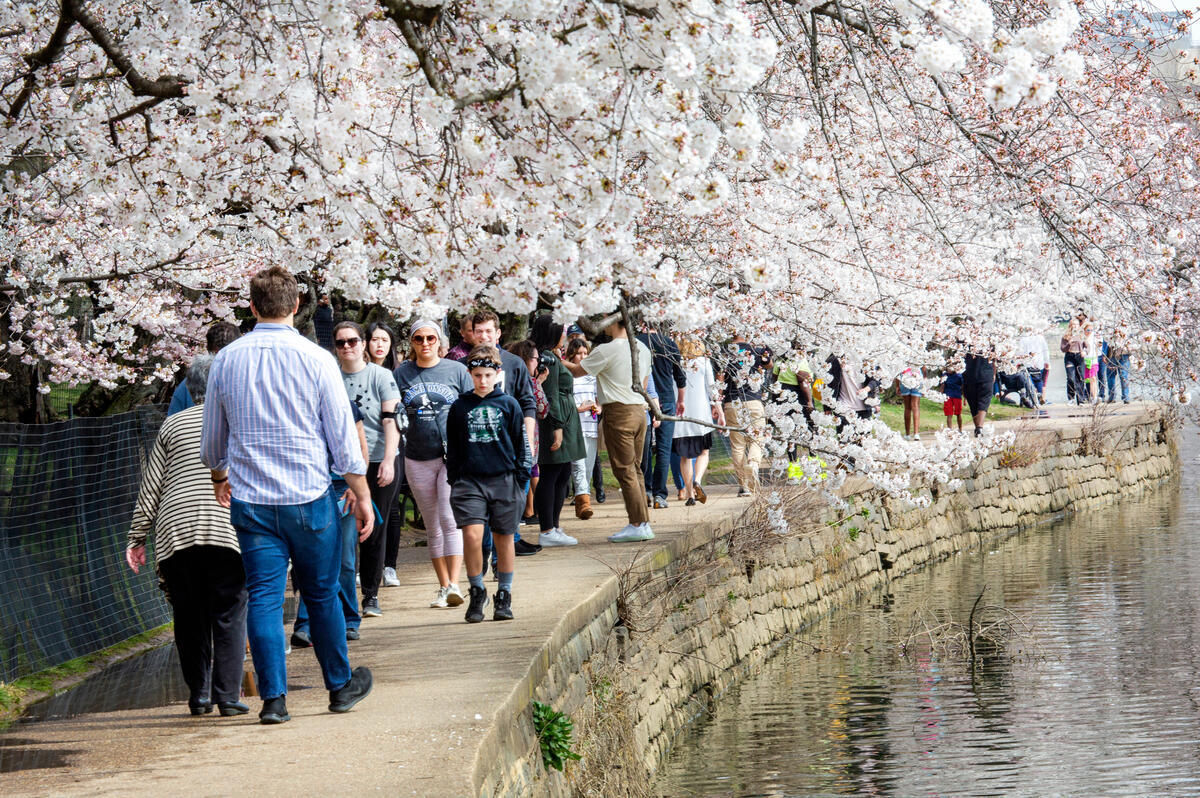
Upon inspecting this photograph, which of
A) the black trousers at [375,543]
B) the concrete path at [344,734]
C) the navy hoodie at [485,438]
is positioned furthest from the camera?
the black trousers at [375,543]

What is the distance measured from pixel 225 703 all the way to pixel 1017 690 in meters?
6.09

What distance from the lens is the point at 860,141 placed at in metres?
9.32

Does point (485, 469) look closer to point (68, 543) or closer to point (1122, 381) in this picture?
point (68, 543)

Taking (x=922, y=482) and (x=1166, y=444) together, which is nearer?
(x=922, y=482)

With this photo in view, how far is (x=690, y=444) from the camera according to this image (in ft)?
39.3

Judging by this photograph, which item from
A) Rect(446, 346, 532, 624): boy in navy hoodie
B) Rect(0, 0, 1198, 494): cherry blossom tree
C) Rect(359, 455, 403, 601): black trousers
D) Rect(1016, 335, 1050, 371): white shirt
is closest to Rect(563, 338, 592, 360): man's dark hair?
Rect(0, 0, 1198, 494): cherry blossom tree

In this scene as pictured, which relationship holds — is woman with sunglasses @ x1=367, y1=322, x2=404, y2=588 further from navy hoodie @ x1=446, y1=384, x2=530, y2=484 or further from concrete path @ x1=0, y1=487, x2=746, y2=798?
concrete path @ x1=0, y1=487, x2=746, y2=798

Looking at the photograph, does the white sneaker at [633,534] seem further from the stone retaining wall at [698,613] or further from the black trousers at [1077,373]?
the black trousers at [1077,373]

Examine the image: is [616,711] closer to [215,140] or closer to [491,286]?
[491,286]

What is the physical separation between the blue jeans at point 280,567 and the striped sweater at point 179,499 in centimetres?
54

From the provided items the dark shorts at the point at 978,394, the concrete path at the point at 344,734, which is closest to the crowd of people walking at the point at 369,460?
the concrete path at the point at 344,734

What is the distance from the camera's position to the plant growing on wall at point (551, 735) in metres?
5.94

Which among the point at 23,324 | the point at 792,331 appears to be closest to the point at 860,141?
the point at 792,331

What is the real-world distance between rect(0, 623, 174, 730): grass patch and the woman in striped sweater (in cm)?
127
